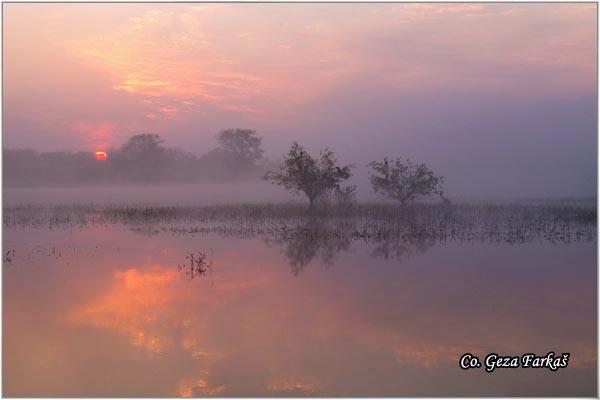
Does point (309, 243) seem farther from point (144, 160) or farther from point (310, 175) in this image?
point (144, 160)

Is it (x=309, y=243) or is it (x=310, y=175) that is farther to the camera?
(x=310, y=175)

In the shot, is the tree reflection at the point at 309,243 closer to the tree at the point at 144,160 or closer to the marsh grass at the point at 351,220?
the marsh grass at the point at 351,220

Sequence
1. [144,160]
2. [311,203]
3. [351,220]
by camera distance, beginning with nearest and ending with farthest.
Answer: [351,220] → [311,203] → [144,160]

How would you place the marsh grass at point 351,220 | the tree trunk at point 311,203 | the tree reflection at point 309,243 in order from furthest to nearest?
the tree trunk at point 311,203, the marsh grass at point 351,220, the tree reflection at point 309,243

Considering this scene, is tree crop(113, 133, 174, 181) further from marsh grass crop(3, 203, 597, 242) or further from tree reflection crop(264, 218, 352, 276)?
tree reflection crop(264, 218, 352, 276)

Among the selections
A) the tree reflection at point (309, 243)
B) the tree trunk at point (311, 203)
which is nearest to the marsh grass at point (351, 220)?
the tree reflection at point (309, 243)

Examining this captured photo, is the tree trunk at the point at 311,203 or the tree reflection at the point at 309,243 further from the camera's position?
the tree trunk at the point at 311,203

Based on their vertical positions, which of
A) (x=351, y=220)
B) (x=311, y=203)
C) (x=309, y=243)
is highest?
(x=311, y=203)

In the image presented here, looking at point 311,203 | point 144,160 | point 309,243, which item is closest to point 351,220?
point 311,203

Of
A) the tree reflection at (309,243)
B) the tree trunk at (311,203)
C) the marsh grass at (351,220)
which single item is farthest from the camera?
the tree trunk at (311,203)

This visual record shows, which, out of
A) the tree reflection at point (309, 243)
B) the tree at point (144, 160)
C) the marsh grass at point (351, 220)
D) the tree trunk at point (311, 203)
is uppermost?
the tree at point (144, 160)

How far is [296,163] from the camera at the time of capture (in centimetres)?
2891

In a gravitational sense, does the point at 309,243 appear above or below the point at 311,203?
below

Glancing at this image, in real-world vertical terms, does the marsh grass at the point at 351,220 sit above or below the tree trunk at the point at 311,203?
below
